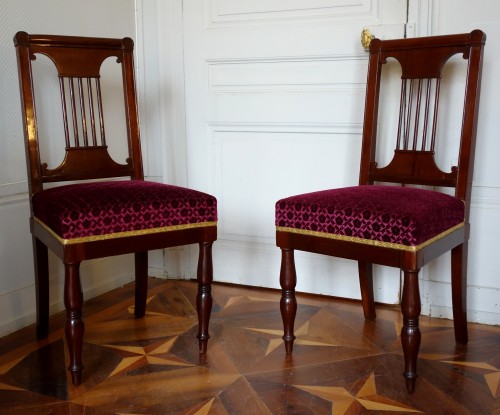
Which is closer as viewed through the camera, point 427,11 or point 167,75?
point 427,11

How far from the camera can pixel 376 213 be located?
1688 millimetres

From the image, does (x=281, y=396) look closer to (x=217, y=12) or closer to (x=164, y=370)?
(x=164, y=370)

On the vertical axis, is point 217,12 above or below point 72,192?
above

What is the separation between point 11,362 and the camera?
1.94m

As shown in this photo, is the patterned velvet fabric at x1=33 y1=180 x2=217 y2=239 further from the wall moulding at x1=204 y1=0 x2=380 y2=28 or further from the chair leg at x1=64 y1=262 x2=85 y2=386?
the wall moulding at x1=204 y1=0 x2=380 y2=28

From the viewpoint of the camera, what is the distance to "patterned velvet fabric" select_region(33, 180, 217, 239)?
5.57ft

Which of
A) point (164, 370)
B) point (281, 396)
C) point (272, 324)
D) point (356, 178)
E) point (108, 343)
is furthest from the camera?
point (356, 178)

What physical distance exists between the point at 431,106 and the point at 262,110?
0.69 meters

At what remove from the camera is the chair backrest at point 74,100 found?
1.96m

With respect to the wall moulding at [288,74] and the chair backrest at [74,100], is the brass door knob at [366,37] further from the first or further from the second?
the chair backrest at [74,100]

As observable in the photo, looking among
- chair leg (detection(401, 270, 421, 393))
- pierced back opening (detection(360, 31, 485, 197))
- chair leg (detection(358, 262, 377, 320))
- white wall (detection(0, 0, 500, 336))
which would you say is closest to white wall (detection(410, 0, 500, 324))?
white wall (detection(0, 0, 500, 336))

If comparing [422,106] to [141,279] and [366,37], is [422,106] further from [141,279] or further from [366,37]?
[141,279]

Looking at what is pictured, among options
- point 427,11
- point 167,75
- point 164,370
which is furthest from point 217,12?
point 164,370

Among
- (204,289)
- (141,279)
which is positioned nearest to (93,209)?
(204,289)
